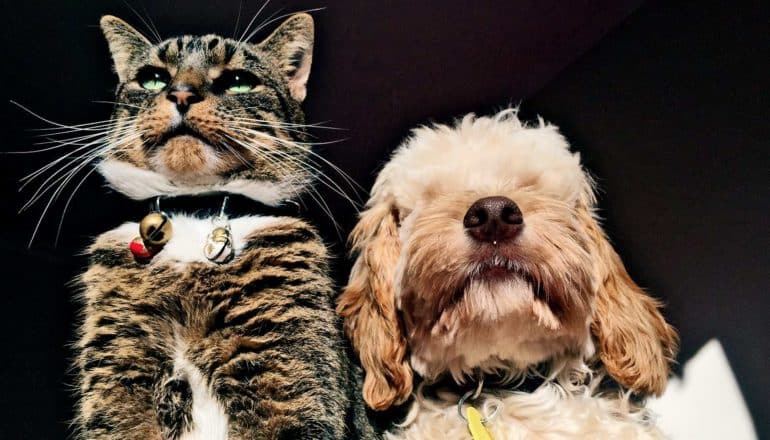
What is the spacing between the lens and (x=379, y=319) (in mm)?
1346

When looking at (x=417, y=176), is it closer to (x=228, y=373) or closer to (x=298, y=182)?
(x=298, y=182)

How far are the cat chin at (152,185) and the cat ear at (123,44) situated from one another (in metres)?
0.19

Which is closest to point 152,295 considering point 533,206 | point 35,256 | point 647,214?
point 35,256

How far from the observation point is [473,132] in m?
1.52

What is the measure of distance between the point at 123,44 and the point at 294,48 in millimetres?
362

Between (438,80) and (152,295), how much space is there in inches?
34.8

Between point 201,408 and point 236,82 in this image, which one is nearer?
point 201,408

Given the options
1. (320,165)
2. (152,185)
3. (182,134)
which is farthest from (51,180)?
(320,165)

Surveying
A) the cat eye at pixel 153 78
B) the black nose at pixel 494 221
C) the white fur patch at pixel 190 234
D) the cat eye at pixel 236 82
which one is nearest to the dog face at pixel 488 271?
the black nose at pixel 494 221

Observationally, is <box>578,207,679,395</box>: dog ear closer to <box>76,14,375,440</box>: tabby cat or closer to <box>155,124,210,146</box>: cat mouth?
<box>76,14,375,440</box>: tabby cat

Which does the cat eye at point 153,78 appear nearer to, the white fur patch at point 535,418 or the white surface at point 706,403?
the white fur patch at point 535,418

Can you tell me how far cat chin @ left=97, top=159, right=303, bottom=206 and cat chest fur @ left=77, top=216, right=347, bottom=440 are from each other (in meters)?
0.10

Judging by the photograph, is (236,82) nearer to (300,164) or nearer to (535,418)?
(300,164)

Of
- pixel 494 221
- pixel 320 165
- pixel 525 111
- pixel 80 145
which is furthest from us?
pixel 525 111
